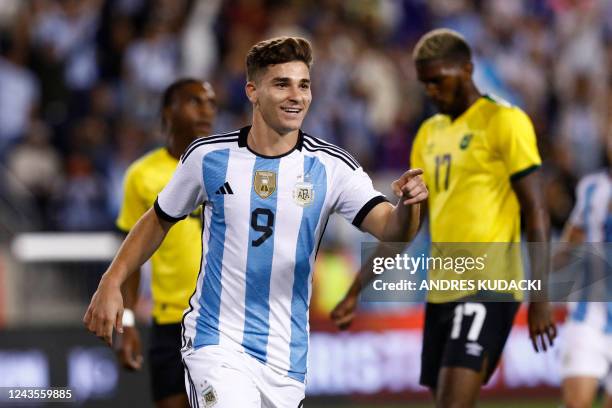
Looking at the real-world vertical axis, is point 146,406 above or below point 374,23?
below

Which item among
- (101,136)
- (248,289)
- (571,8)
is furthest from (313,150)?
(571,8)

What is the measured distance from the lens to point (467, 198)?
23.6ft

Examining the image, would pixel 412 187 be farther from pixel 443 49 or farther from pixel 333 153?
pixel 443 49

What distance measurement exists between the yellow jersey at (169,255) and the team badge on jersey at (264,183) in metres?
1.80

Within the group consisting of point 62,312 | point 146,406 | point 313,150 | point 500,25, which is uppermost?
point 500,25

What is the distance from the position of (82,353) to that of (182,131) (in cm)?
448

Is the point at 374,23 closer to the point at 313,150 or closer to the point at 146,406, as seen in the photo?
the point at 146,406

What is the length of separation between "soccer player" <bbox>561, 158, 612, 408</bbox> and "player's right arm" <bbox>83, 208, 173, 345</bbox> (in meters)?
3.32

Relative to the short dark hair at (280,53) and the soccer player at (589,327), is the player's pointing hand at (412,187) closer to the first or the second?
the short dark hair at (280,53)

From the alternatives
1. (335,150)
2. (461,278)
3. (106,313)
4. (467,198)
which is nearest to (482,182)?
(467,198)

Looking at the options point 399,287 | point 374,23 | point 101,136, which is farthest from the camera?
point 374,23

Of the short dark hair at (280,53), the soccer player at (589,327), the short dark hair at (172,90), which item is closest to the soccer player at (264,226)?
the short dark hair at (280,53)

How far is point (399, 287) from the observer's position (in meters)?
9.55

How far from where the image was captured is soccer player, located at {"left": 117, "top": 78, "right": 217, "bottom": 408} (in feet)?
24.0
